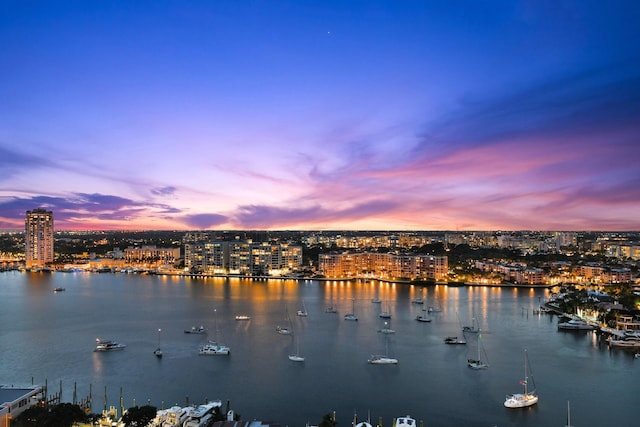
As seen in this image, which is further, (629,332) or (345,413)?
(629,332)

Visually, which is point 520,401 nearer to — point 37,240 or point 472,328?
point 472,328

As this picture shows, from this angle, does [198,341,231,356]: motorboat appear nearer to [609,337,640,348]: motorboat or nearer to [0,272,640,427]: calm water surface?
[0,272,640,427]: calm water surface

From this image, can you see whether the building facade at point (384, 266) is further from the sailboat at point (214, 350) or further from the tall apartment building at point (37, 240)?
the tall apartment building at point (37, 240)

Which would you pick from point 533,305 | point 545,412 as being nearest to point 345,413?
point 545,412

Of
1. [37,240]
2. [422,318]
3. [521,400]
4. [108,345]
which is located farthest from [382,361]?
[37,240]

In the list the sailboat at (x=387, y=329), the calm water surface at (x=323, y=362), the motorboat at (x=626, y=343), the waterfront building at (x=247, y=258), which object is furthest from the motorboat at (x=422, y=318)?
the waterfront building at (x=247, y=258)

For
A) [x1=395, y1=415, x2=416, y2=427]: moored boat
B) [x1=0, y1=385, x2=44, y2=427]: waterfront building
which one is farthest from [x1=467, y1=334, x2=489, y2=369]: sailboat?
[x1=0, y1=385, x2=44, y2=427]: waterfront building

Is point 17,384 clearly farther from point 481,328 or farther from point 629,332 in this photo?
point 629,332

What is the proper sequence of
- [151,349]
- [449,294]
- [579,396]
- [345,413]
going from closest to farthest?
[345,413]
[579,396]
[151,349]
[449,294]
